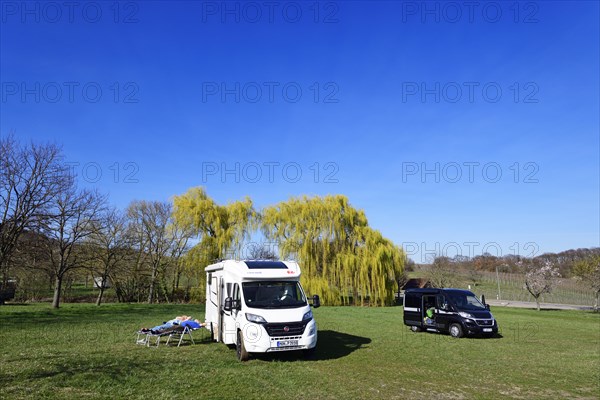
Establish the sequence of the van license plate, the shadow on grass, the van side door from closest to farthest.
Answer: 1. the van license plate
2. the shadow on grass
3. the van side door

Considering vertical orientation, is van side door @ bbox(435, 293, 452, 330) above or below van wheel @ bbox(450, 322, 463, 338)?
above

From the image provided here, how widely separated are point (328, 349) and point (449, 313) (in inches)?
271

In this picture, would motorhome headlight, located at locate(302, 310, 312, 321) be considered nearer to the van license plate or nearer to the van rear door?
the van license plate

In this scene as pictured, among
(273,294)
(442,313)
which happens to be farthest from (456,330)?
(273,294)

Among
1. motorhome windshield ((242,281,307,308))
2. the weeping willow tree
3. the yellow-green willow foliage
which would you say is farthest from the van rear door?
the weeping willow tree

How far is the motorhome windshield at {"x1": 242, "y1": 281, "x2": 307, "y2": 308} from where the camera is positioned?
11.0m

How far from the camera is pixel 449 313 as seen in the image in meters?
16.8

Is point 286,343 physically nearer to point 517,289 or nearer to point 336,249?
point 336,249

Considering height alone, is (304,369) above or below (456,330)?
above

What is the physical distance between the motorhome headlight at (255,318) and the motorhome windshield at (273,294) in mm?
357

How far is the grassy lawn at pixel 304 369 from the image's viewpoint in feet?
25.2

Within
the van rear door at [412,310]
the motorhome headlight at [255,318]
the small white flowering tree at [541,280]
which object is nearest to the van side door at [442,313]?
the van rear door at [412,310]

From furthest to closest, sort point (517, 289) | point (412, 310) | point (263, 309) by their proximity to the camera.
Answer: point (517, 289) → point (412, 310) → point (263, 309)

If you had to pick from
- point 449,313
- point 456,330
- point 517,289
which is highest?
point 449,313
